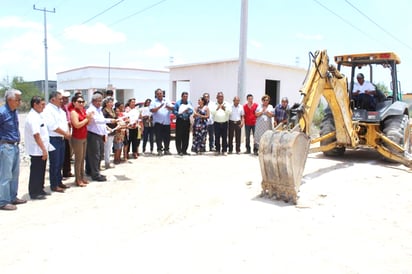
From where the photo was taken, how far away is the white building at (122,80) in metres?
35.3

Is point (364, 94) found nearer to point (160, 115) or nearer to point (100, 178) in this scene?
point (160, 115)

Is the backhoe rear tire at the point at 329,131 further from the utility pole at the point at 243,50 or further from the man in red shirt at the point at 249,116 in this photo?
the utility pole at the point at 243,50

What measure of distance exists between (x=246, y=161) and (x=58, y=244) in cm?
599

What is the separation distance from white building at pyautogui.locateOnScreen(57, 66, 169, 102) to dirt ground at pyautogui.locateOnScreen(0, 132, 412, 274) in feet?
95.0

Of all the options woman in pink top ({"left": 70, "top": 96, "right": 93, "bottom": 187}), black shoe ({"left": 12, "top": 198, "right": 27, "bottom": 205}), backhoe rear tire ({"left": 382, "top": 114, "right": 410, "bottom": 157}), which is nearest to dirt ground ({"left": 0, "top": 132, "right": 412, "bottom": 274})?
black shoe ({"left": 12, "top": 198, "right": 27, "bottom": 205})

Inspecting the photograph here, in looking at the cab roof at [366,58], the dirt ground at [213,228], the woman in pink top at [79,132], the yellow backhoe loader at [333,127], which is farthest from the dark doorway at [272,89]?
the woman in pink top at [79,132]

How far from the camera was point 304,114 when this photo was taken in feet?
21.2

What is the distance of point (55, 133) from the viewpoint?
22.1 feet

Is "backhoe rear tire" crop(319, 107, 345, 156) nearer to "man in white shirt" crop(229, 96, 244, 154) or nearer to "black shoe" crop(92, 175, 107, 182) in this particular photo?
"man in white shirt" crop(229, 96, 244, 154)

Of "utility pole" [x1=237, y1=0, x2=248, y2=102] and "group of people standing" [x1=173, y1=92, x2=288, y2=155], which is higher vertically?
"utility pole" [x1=237, y1=0, x2=248, y2=102]

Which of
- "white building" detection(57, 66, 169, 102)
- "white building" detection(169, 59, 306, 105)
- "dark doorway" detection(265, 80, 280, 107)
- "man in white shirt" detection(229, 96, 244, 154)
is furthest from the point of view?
"white building" detection(57, 66, 169, 102)

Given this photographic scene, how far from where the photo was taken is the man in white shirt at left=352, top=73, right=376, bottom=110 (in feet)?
31.8

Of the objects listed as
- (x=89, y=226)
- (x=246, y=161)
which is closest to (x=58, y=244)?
(x=89, y=226)

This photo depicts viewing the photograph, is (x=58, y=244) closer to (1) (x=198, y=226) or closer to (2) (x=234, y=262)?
(1) (x=198, y=226)
